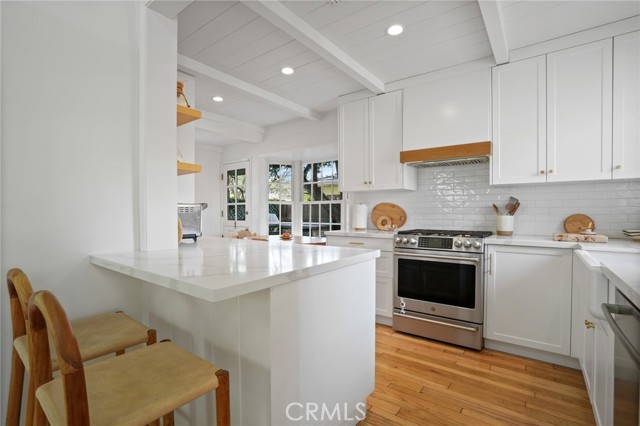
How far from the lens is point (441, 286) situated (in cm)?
266

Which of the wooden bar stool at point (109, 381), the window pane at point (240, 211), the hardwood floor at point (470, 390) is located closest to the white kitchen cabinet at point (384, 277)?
the hardwood floor at point (470, 390)

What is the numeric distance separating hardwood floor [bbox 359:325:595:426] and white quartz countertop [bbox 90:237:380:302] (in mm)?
949

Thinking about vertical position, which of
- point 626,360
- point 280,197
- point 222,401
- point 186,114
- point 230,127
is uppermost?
point 230,127

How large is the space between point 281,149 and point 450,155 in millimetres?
2759

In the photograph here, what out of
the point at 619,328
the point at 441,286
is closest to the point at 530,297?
the point at 441,286

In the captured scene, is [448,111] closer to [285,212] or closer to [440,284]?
[440,284]

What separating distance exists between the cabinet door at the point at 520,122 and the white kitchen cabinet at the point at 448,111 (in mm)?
94

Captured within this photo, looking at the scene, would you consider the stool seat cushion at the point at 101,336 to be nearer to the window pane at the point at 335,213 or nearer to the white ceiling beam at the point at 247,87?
the white ceiling beam at the point at 247,87

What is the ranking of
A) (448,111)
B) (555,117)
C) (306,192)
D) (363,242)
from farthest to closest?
(306,192) < (363,242) < (448,111) < (555,117)

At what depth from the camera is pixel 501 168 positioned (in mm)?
2691

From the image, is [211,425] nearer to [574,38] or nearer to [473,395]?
[473,395]

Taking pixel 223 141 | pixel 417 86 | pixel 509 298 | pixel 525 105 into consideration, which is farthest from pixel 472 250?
pixel 223 141

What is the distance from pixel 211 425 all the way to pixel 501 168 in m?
2.79

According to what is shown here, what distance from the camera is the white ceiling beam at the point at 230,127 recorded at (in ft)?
14.4
